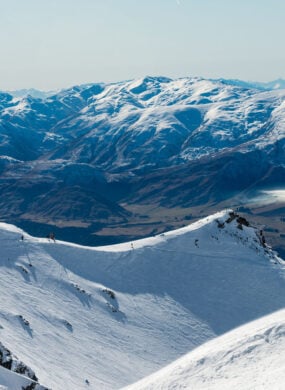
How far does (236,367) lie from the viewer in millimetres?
45000

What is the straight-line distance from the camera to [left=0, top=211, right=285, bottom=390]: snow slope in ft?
182

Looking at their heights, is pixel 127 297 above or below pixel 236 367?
below

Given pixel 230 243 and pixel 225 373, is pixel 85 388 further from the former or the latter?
pixel 230 243

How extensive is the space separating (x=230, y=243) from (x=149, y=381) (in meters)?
45.9

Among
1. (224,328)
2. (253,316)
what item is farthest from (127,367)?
(253,316)

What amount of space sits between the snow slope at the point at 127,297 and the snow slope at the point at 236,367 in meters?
9.36

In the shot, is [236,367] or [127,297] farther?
[127,297]

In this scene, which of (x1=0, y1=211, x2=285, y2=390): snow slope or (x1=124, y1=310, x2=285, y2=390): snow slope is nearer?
(x1=124, y1=310, x2=285, y2=390): snow slope

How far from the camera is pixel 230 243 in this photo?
90125 mm

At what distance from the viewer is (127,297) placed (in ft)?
244

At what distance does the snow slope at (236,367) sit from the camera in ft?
137

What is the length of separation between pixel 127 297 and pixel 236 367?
3090 centimetres

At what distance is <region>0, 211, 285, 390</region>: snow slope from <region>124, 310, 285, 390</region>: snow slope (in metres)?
9.36

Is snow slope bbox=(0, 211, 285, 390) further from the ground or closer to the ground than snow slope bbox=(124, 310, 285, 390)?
closer to the ground
